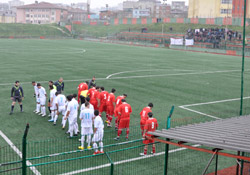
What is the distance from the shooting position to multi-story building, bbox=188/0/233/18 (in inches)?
3797

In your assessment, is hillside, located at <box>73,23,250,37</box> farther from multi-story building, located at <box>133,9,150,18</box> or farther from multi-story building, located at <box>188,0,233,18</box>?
multi-story building, located at <box>133,9,150,18</box>

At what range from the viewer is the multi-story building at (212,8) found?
96.4 meters

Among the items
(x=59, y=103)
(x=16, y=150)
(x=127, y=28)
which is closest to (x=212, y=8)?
(x=127, y=28)

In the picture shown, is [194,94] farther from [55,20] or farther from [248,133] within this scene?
[55,20]

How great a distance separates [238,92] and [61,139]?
1594 cm

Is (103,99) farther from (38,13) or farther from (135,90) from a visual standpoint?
(38,13)

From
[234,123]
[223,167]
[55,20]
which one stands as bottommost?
[223,167]

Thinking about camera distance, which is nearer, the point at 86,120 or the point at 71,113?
the point at 86,120

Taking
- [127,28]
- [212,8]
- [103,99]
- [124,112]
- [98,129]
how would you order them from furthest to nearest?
[127,28], [212,8], [103,99], [124,112], [98,129]

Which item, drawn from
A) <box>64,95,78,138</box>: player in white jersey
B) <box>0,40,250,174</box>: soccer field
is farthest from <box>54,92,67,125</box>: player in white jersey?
<box>64,95,78,138</box>: player in white jersey

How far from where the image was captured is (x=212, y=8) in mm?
97562

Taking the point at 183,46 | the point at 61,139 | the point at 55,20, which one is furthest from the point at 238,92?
the point at 55,20

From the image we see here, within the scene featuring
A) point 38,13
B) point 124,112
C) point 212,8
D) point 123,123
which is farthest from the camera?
point 38,13

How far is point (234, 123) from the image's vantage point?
979cm
